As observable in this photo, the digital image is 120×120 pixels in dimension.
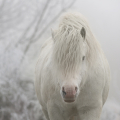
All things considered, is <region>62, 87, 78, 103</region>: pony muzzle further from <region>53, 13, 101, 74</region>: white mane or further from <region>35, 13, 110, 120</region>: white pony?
<region>53, 13, 101, 74</region>: white mane

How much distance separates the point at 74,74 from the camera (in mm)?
1952

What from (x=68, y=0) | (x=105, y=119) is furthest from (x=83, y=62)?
(x=68, y=0)

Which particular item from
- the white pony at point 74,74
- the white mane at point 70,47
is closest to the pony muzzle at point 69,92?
the white pony at point 74,74

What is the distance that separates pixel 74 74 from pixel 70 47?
0.74ft

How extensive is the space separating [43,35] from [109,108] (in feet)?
9.14

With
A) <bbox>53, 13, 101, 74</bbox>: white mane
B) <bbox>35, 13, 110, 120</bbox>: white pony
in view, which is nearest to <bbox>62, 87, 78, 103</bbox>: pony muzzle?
<bbox>35, 13, 110, 120</bbox>: white pony

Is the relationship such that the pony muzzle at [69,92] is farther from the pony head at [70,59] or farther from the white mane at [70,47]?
the white mane at [70,47]

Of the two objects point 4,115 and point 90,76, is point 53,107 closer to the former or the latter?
point 90,76

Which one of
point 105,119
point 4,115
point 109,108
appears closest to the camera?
point 4,115

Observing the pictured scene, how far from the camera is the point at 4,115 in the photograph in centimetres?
441

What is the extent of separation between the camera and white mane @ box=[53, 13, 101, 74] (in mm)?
2000

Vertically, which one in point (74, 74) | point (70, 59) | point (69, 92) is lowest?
point (69, 92)

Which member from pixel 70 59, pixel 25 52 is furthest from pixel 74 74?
pixel 25 52

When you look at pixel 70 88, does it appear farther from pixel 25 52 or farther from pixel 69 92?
pixel 25 52
